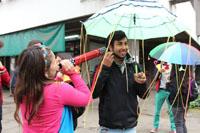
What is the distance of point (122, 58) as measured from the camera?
4020 mm

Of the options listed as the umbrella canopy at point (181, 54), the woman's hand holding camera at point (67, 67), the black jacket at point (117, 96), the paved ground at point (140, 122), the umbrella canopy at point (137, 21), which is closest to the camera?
the woman's hand holding camera at point (67, 67)

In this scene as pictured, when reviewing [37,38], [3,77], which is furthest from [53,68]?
[37,38]

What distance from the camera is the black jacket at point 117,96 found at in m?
3.96

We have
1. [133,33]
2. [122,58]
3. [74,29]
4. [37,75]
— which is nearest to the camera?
[37,75]

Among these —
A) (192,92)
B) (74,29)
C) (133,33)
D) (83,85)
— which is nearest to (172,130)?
(192,92)

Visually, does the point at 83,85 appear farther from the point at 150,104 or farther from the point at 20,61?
the point at 150,104

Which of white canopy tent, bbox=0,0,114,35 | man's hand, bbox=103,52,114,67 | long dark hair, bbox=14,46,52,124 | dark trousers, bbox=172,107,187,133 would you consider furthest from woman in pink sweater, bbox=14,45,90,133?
white canopy tent, bbox=0,0,114,35

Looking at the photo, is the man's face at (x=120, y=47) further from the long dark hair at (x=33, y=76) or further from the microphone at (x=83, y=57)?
Result: the long dark hair at (x=33, y=76)

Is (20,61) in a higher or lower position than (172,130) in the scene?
higher

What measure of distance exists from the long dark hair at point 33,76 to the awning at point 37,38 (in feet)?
32.8

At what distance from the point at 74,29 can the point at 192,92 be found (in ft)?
32.0

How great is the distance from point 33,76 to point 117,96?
4.36ft

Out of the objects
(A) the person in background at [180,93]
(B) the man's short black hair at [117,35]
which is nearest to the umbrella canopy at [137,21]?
(B) the man's short black hair at [117,35]

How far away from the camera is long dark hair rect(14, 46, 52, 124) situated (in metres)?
2.81
